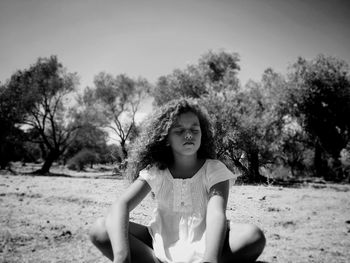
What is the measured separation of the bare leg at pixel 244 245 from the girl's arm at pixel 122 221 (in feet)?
2.71

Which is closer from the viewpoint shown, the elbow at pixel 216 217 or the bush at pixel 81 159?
the elbow at pixel 216 217

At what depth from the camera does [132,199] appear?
84.8 inches

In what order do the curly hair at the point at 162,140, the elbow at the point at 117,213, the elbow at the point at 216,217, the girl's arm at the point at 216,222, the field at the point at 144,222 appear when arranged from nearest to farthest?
1. the girl's arm at the point at 216,222
2. the elbow at the point at 216,217
3. the elbow at the point at 117,213
4. the curly hair at the point at 162,140
5. the field at the point at 144,222

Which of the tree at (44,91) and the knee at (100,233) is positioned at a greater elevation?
the tree at (44,91)

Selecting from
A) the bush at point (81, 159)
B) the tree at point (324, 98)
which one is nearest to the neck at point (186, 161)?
the tree at point (324, 98)

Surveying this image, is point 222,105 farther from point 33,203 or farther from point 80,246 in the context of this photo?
point 80,246

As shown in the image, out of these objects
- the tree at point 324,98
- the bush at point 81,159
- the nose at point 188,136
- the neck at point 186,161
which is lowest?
the bush at point 81,159

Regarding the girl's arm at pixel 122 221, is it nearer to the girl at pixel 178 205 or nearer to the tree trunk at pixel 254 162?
the girl at pixel 178 205

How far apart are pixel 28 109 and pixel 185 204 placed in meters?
24.3

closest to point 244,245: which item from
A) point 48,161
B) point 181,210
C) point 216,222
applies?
point 216,222

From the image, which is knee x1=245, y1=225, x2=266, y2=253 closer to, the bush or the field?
the field

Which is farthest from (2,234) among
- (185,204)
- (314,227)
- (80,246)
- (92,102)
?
(92,102)

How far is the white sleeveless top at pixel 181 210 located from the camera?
6.41 feet

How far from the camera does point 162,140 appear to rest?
2719mm
